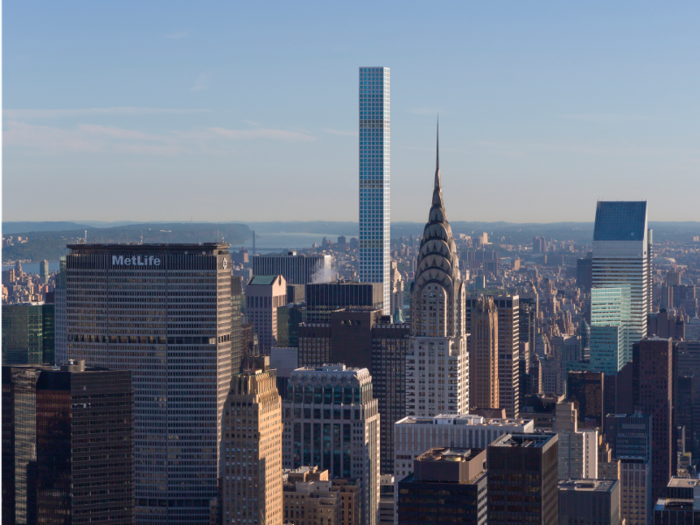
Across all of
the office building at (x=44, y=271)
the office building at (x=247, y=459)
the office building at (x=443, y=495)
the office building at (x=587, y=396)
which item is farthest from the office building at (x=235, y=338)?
the office building at (x=587, y=396)

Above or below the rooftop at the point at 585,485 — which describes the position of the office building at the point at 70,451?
above

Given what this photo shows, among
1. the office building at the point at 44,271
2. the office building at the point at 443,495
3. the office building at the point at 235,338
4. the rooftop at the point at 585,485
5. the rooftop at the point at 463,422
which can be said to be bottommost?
the rooftop at the point at 585,485

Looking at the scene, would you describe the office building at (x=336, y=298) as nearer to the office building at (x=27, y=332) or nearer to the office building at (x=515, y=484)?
the office building at (x=27, y=332)

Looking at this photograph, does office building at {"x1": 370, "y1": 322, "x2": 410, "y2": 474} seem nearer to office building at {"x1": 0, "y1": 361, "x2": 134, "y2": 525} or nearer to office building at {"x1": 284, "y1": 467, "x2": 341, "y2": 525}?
office building at {"x1": 284, "y1": 467, "x2": 341, "y2": 525}

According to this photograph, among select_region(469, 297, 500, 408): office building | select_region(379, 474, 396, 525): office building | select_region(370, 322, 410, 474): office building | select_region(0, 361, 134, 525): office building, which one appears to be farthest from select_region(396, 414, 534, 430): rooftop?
select_region(469, 297, 500, 408): office building

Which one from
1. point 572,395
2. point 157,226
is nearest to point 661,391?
point 572,395
